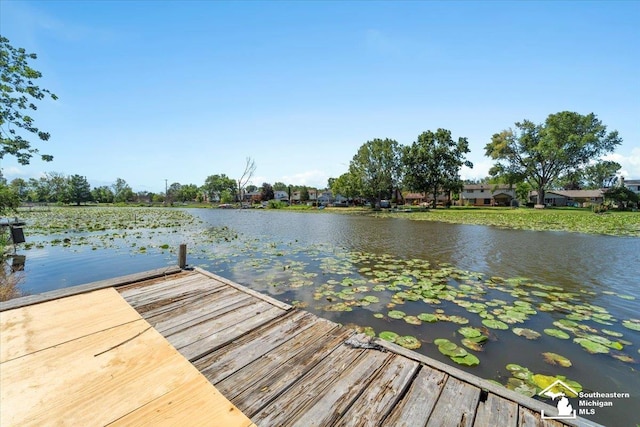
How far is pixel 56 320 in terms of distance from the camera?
3.77 m

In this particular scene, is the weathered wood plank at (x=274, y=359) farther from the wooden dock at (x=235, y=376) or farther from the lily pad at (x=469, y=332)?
the lily pad at (x=469, y=332)

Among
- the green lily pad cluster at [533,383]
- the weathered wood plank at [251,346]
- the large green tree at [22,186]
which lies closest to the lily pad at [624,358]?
the green lily pad cluster at [533,383]

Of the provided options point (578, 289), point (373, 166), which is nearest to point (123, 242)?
point (578, 289)

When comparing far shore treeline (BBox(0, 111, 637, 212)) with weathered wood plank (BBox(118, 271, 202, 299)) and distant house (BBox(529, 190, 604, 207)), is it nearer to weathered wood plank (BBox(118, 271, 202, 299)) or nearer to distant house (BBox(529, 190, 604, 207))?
distant house (BBox(529, 190, 604, 207))

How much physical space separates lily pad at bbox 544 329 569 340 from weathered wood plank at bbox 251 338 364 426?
352 centimetres

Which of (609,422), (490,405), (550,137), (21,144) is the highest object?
(550,137)

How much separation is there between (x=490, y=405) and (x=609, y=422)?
154cm

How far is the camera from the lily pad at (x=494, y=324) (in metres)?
4.51

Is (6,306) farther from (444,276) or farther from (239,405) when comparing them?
(444,276)

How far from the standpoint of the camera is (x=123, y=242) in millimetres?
12930

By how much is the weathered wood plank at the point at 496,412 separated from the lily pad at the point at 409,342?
1.39 m

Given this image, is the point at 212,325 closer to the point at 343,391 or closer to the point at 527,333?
the point at 343,391

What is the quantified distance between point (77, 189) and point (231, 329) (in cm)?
8487

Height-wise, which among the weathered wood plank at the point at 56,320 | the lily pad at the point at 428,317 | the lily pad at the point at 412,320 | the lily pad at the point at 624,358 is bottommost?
the lily pad at the point at 624,358
